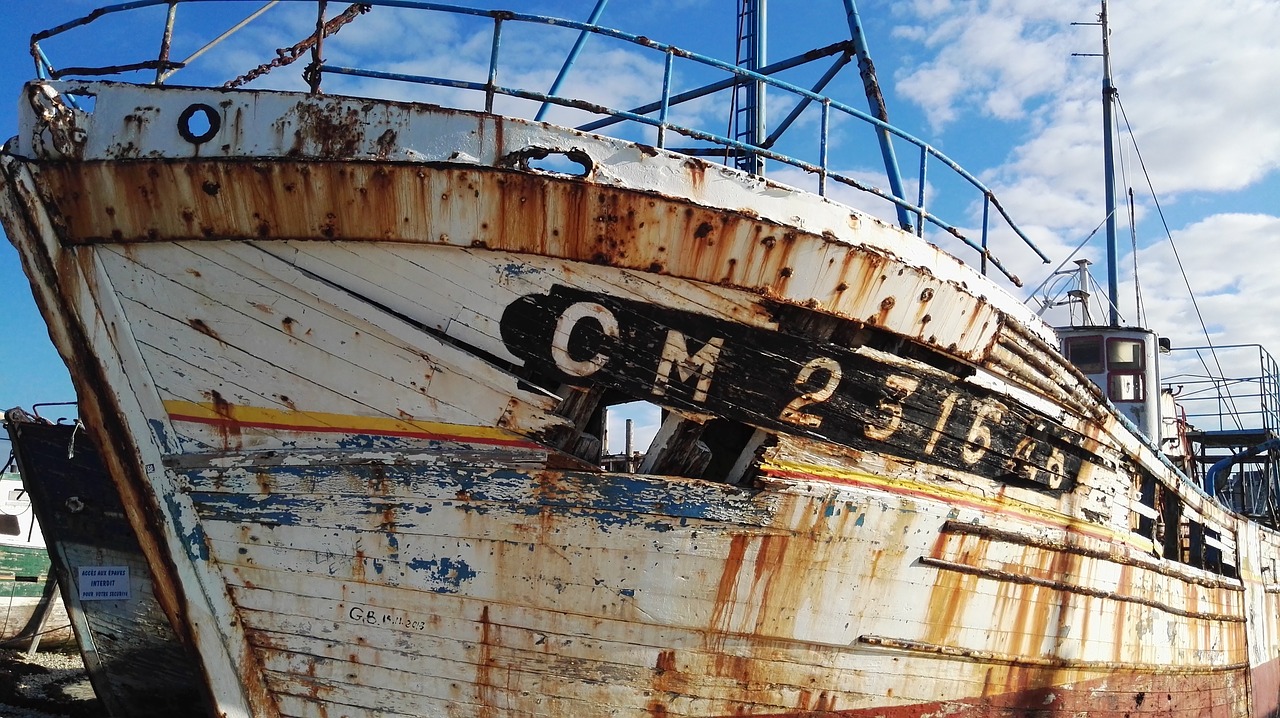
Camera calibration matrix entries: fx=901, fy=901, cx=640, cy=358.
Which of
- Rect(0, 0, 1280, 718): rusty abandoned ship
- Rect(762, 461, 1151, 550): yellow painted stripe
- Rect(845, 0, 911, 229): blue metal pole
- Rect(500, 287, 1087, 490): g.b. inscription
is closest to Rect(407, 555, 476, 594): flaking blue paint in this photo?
Rect(0, 0, 1280, 718): rusty abandoned ship

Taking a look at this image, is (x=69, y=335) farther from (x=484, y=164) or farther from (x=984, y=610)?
(x=984, y=610)

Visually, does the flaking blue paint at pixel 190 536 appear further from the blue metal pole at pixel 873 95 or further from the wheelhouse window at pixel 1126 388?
the wheelhouse window at pixel 1126 388

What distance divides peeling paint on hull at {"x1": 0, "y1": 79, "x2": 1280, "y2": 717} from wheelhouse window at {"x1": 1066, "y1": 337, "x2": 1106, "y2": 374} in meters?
7.39

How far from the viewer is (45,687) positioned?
9.47 meters

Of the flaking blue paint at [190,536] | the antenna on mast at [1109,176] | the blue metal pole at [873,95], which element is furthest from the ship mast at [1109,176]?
the flaking blue paint at [190,536]

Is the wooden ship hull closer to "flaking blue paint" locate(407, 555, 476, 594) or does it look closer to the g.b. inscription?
"flaking blue paint" locate(407, 555, 476, 594)

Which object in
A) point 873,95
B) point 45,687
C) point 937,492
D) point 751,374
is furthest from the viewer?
point 45,687

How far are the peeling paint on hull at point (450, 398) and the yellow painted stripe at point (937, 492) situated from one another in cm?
4

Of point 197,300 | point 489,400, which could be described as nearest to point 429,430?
point 489,400

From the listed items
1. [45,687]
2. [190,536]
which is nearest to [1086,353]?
[190,536]

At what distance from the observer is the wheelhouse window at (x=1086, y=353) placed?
34.6ft

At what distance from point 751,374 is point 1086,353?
7.91 metres

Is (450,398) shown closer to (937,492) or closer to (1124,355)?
(937,492)

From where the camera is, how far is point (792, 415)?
445 centimetres
